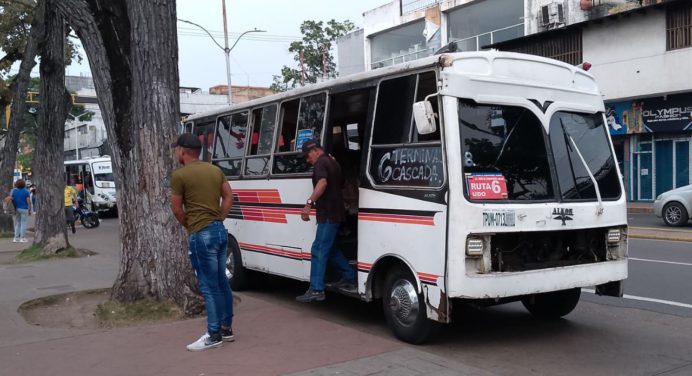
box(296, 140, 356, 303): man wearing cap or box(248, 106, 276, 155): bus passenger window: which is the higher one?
box(248, 106, 276, 155): bus passenger window

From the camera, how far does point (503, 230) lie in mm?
5539

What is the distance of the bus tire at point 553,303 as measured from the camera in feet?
22.6

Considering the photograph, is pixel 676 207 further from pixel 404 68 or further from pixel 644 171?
pixel 404 68

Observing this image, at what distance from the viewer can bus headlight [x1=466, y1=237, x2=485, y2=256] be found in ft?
17.8

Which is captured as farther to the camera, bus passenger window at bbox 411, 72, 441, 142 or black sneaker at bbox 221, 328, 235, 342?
black sneaker at bbox 221, 328, 235, 342

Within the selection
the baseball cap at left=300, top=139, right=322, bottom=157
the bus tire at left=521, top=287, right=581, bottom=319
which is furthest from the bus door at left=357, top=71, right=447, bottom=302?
the bus tire at left=521, top=287, right=581, bottom=319

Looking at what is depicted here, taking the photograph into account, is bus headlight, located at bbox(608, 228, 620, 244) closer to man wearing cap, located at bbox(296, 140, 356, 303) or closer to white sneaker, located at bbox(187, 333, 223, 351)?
man wearing cap, located at bbox(296, 140, 356, 303)

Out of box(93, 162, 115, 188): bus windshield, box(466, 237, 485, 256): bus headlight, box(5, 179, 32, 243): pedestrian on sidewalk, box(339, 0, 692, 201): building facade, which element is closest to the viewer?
box(466, 237, 485, 256): bus headlight

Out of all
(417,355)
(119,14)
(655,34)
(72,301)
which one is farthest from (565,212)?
(655,34)

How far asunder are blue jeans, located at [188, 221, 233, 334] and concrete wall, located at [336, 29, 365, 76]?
105 ft

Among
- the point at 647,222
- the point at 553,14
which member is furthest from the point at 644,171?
the point at 553,14

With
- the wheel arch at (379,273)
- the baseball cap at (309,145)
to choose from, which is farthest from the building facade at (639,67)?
the wheel arch at (379,273)

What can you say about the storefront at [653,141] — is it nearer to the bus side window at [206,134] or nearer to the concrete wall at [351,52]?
the concrete wall at [351,52]

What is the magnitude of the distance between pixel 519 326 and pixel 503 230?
1.83 meters
